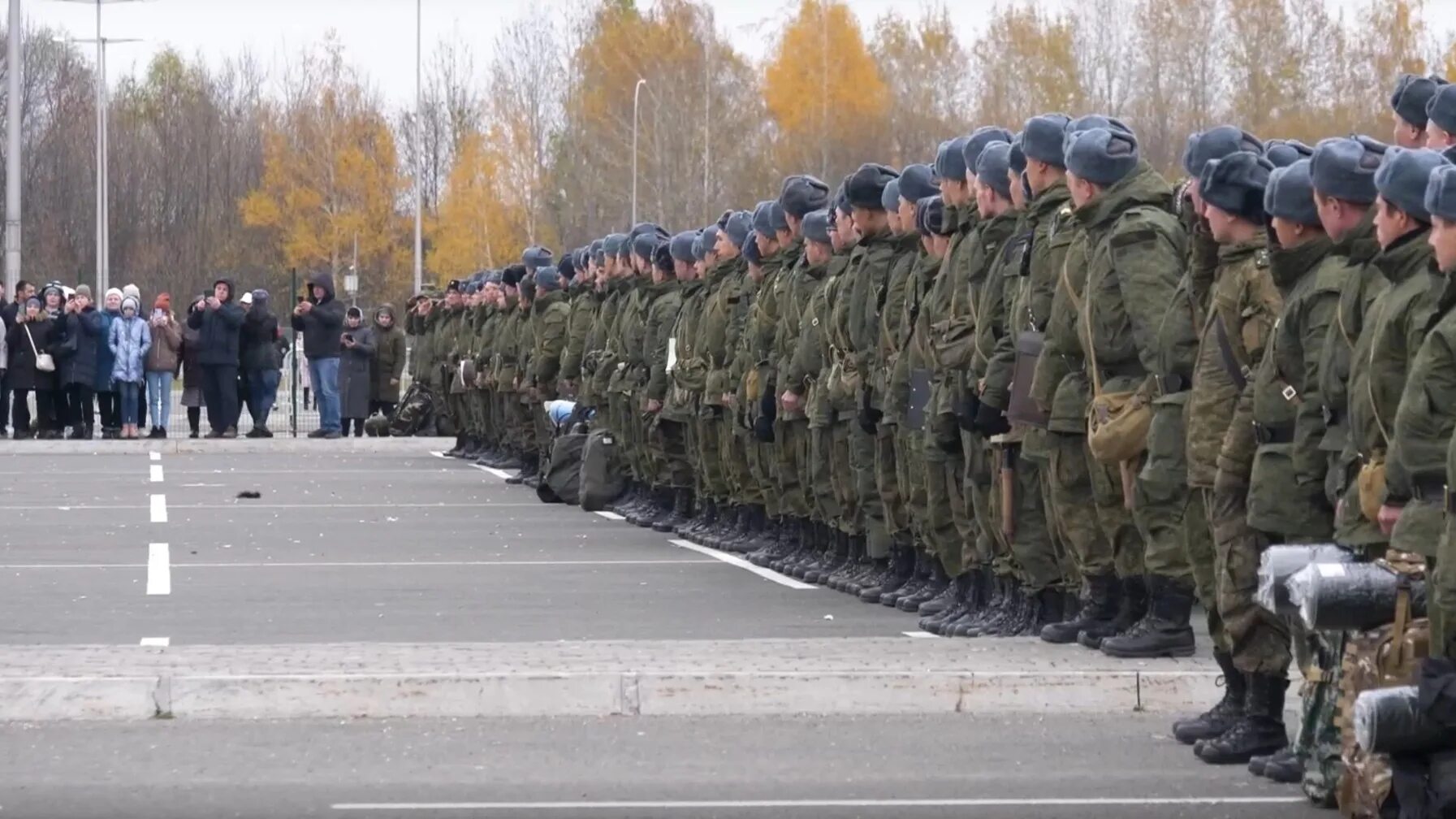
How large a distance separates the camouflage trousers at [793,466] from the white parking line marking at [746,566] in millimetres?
413

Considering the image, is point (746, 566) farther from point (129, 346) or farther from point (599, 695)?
point (129, 346)

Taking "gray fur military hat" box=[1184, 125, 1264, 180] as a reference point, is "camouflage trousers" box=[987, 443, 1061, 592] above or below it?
below

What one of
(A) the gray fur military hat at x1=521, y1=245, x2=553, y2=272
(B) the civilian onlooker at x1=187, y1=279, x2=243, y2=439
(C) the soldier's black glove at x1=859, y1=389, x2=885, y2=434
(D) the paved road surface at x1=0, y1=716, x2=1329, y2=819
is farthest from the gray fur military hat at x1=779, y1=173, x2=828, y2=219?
(B) the civilian onlooker at x1=187, y1=279, x2=243, y2=439

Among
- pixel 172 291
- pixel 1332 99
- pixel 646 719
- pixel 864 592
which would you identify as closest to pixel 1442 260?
pixel 646 719

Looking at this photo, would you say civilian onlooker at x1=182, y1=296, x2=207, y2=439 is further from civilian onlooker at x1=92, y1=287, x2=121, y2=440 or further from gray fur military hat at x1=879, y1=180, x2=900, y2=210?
gray fur military hat at x1=879, y1=180, x2=900, y2=210

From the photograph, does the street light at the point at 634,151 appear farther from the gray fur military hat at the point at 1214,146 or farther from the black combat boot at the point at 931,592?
the gray fur military hat at the point at 1214,146

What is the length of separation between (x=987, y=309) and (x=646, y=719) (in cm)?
307

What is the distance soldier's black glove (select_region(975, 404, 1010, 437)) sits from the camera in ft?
40.8

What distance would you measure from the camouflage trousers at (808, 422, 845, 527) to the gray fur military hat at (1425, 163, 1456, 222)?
27.3 feet

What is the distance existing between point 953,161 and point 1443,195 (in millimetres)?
5955

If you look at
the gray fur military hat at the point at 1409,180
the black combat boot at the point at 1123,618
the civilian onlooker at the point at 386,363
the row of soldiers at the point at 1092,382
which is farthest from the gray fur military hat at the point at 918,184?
the civilian onlooker at the point at 386,363

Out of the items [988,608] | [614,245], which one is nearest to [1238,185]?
[988,608]

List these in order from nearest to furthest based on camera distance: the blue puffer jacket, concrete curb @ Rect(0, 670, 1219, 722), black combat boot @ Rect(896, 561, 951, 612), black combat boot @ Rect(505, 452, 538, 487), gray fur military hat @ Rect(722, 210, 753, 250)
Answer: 1. concrete curb @ Rect(0, 670, 1219, 722)
2. black combat boot @ Rect(896, 561, 951, 612)
3. gray fur military hat @ Rect(722, 210, 753, 250)
4. black combat boot @ Rect(505, 452, 538, 487)
5. the blue puffer jacket

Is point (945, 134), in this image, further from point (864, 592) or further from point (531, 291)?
point (864, 592)
